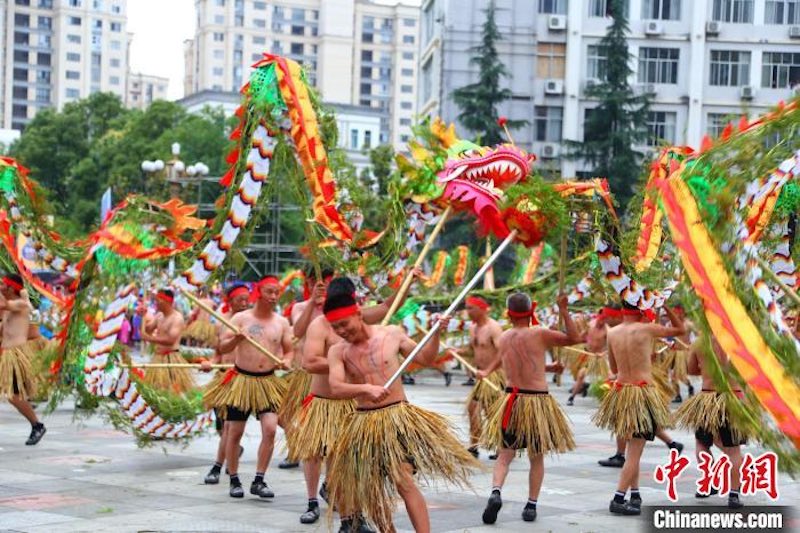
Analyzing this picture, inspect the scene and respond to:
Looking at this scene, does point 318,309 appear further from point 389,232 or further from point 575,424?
point 575,424

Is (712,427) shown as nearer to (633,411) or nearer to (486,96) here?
(633,411)

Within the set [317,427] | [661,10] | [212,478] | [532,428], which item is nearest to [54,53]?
[661,10]

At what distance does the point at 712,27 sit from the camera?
48.6 meters

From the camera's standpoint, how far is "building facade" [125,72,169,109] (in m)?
171

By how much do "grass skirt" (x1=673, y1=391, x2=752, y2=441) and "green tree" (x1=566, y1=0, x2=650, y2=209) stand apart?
33169mm

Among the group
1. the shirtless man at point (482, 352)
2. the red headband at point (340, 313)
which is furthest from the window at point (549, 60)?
Answer: the red headband at point (340, 313)

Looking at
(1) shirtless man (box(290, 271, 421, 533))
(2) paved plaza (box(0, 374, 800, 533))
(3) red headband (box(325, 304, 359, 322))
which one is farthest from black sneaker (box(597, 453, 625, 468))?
(3) red headband (box(325, 304, 359, 322))

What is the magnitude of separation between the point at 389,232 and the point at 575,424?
7.08 m

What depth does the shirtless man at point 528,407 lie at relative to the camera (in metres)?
9.78

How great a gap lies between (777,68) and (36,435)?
133ft

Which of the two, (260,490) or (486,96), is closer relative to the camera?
(260,490)

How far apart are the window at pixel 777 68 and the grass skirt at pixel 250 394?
135ft

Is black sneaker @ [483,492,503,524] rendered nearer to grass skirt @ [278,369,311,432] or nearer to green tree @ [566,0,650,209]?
grass skirt @ [278,369,311,432]

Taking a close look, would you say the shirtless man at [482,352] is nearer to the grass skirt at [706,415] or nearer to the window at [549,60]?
the grass skirt at [706,415]
